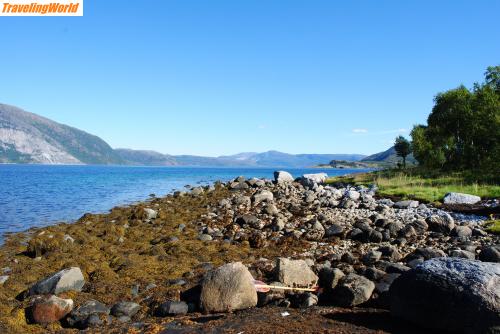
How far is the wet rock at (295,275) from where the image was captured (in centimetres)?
1082

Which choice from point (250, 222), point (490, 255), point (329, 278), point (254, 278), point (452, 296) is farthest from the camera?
point (250, 222)

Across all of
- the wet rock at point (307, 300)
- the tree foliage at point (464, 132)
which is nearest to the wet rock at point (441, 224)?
the wet rock at point (307, 300)

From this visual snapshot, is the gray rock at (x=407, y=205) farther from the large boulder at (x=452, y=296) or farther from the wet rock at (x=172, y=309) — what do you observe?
the wet rock at (x=172, y=309)

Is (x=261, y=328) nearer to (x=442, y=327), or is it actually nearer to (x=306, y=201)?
(x=442, y=327)

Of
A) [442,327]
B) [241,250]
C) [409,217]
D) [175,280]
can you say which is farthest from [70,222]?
[442,327]

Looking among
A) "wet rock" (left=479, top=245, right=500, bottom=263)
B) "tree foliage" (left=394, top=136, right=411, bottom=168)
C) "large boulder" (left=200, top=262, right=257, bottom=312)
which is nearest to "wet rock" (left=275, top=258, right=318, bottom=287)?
"large boulder" (left=200, top=262, right=257, bottom=312)

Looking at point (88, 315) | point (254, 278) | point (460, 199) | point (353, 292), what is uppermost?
point (460, 199)

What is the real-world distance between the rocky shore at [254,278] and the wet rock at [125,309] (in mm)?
26

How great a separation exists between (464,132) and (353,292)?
55.1 meters


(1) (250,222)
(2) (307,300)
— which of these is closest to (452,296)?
(2) (307,300)

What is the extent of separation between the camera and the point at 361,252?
15.6 meters

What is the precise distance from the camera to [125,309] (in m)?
9.84

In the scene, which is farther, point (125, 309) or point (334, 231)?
point (334, 231)

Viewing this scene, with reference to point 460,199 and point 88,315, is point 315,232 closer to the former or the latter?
point 88,315
